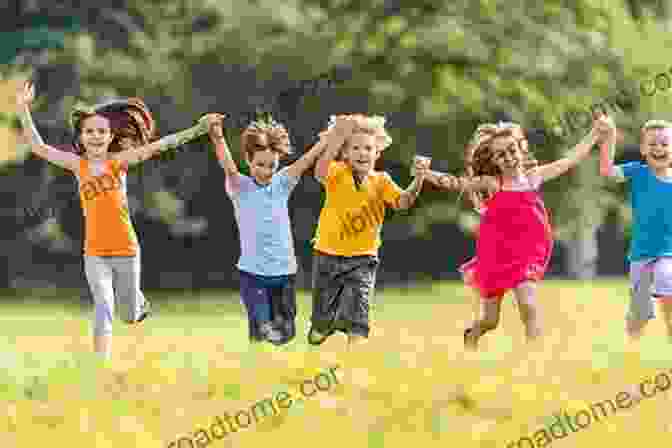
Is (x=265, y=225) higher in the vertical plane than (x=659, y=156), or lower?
lower

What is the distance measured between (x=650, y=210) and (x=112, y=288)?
386cm

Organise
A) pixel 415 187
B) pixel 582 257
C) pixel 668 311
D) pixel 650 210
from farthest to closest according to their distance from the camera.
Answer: pixel 582 257, pixel 668 311, pixel 650 210, pixel 415 187

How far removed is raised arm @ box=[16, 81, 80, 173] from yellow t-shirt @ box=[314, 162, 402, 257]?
177 centimetres

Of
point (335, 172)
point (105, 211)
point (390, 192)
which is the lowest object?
point (105, 211)

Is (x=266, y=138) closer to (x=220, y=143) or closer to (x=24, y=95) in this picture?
(x=220, y=143)

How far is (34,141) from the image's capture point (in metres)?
10.4

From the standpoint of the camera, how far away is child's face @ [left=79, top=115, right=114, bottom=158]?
34.4 ft

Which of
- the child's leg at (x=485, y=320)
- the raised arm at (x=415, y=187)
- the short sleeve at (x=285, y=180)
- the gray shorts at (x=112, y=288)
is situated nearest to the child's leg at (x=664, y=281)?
the child's leg at (x=485, y=320)

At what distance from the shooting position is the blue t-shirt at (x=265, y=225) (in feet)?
34.5

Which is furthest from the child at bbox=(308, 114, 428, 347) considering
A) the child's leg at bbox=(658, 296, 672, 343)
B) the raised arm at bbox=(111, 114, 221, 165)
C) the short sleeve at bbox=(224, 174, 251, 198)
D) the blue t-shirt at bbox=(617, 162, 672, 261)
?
the child's leg at bbox=(658, 296, 672, 343)

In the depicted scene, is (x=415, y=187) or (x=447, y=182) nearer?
(x=415, y=187)

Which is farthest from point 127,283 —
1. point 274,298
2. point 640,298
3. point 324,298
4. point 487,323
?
point 640,298

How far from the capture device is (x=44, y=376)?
911cm

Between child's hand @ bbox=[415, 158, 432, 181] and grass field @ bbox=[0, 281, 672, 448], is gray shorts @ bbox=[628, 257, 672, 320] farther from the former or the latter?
child's hand @ bbox=[415, 158, 432, 181]
